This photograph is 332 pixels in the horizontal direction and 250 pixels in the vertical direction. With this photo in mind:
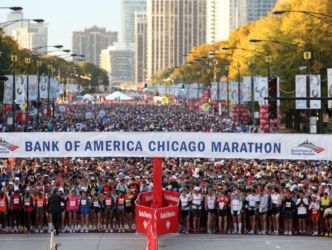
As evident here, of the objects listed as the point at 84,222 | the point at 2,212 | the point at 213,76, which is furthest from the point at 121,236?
the point at 213,76

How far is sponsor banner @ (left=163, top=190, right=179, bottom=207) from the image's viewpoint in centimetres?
2766

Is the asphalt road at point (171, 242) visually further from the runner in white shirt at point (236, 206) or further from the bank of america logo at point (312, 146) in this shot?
the bank of america logo at point (312, 146)

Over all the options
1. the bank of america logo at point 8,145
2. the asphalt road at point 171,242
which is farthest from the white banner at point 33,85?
the asphalt road at point 171,242

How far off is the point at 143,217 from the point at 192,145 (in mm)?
2756

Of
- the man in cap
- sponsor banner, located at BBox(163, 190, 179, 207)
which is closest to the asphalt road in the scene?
the man in cap

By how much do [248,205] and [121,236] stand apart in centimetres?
352

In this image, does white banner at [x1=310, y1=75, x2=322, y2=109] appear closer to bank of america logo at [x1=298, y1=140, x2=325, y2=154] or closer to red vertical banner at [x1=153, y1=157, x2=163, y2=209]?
bank of america logo at [x1=298, y1=140, x2=325, y2=154]

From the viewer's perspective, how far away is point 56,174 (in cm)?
3488

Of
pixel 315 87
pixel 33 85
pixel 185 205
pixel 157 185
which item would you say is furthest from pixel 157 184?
pixel 33 85

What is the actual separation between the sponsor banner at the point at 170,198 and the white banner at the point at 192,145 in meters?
1.05

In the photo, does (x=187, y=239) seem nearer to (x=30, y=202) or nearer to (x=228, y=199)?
(x=228, y=199)

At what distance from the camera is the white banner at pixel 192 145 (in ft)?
91.9

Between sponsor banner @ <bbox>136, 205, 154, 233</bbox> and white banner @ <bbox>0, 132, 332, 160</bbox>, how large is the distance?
1.92 meters

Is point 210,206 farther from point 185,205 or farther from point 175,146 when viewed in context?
point 175,146
